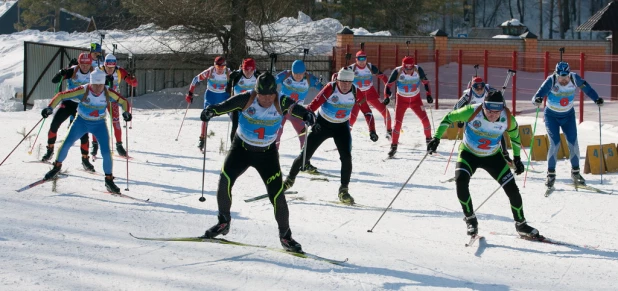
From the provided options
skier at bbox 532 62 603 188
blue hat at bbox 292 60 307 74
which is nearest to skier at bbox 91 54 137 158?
blue hat at bbox 292 60 307 74

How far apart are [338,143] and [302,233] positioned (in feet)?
7.95

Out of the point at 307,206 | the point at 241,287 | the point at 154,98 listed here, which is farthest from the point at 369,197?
the point at 154,98

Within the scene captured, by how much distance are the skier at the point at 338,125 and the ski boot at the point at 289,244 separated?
3.01 m

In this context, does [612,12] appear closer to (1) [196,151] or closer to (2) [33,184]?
(1) [196,151]

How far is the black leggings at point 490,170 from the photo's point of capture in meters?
9.19

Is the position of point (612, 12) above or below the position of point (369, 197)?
above

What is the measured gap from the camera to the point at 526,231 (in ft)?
30.4

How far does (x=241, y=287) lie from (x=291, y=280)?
48 centimetres

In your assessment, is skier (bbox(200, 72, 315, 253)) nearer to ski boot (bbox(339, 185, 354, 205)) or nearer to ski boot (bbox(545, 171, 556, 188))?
ski boot (bbox(339, 185, 354, 205))

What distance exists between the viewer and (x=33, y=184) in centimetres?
1129

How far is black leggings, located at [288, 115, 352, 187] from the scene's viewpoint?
448 inches

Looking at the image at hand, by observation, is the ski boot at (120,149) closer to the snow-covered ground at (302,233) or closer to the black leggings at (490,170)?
the snow-covered ground at (302,233)

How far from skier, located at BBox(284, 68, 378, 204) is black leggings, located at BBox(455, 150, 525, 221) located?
234cm

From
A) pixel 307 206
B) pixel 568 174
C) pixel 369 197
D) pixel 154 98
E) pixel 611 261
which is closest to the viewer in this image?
pixel 611 261
